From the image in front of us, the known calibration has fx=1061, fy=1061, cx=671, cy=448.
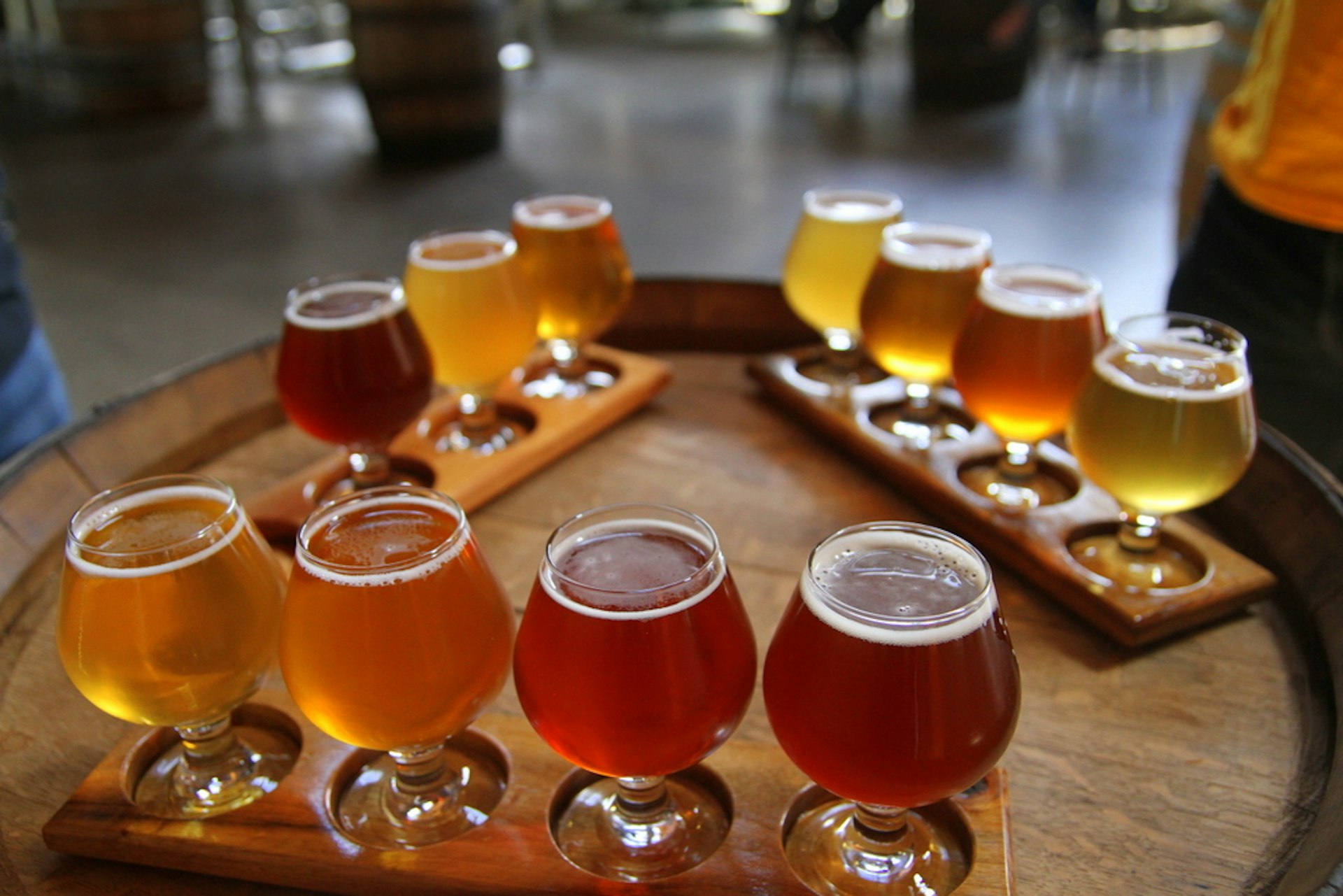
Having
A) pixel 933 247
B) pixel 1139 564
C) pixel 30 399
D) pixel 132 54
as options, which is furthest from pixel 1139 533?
pixel 132 54

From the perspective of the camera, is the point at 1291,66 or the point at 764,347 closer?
the point at 1291,66

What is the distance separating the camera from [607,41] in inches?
370

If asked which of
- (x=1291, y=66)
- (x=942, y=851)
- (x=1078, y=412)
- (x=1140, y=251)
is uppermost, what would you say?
(x=1291, y=66)

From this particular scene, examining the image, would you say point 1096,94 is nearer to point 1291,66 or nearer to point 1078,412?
point 1291,66

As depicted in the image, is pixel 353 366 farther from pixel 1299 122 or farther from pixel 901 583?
pixel 1299 122

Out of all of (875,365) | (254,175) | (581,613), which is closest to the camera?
(581,613)

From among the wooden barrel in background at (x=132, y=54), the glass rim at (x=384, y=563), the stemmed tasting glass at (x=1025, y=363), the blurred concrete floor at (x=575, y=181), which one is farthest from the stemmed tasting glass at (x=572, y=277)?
the wooden barrel in background at (x=132, y=54)

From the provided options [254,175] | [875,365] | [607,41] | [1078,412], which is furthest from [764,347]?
[607,41]

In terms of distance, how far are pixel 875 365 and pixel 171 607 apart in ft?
3.78

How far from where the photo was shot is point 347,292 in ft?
4.42

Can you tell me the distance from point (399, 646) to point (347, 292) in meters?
0.70

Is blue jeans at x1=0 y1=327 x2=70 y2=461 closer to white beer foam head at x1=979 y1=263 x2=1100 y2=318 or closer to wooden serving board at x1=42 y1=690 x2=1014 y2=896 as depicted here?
wooden serving board at x1=42 y1=690 x2=1014 y2=896

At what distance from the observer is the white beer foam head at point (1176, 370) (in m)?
1.07

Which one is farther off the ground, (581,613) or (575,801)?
(581,613)
